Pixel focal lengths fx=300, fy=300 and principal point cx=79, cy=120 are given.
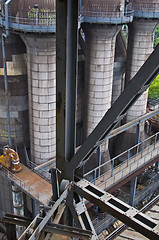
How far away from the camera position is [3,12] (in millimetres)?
19594

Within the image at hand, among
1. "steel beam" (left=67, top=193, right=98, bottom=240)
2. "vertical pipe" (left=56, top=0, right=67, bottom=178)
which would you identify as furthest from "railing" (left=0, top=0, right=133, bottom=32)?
"steel beam" (left=67, top=193, right=98, bottom=240)

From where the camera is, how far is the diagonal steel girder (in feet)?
19.9

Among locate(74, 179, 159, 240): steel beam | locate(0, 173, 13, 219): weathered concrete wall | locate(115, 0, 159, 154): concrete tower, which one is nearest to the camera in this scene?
locate(74, 179, 159, 240): steel beam

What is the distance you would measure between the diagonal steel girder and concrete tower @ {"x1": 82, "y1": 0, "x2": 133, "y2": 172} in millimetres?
15873

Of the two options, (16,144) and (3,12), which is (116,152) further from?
(3,12)

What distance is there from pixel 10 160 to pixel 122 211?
597 inches

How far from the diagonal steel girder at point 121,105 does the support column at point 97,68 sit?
16.2 metres

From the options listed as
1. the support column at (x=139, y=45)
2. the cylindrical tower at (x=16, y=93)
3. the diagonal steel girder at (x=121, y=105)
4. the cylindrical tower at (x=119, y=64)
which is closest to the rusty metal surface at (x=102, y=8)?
the support column at (x=139, y=45)

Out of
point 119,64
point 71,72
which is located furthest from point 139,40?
point 71,72

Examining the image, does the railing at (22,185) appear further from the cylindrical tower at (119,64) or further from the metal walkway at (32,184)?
the cylindrical tower at (119,64)

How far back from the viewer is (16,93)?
73.2 ft

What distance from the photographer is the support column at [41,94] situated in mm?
19688

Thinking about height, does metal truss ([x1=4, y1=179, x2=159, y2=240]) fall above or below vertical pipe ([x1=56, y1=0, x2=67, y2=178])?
below

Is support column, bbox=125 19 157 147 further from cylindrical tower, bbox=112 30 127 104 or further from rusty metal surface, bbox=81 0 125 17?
rusty metal surface, bbox=81 0 125 17
